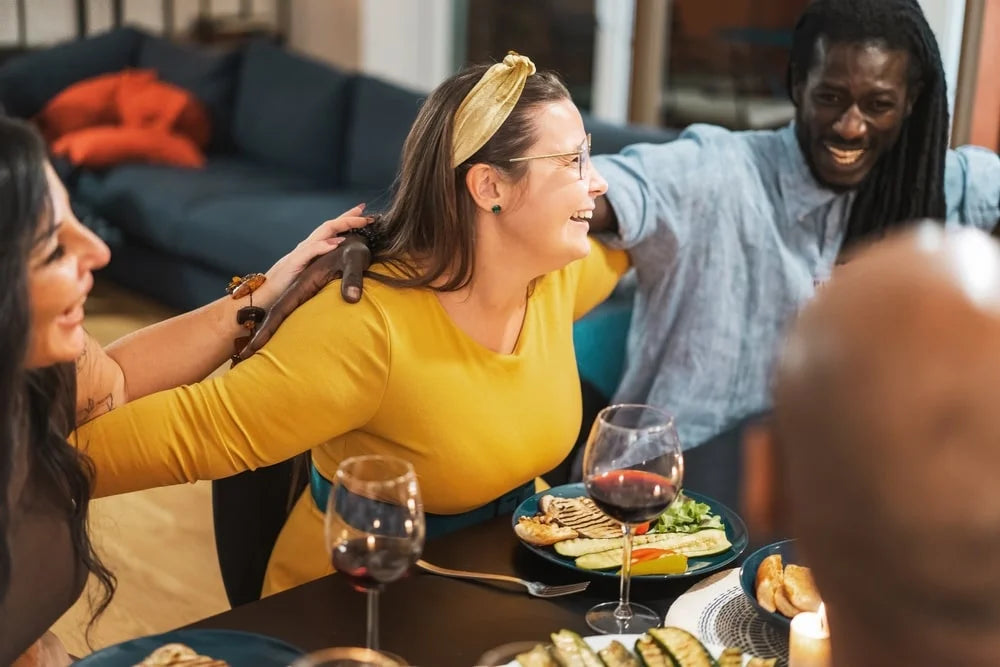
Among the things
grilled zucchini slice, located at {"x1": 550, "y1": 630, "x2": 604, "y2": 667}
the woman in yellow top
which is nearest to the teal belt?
the woman in yellow top

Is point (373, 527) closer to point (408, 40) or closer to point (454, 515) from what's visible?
point (454, 515)

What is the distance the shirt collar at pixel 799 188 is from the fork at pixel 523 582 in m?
1.06

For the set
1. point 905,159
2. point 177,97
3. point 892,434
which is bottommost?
point 177,97

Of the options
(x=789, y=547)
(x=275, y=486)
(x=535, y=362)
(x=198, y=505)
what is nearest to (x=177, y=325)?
(x=275, y=486)

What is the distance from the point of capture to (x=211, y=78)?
5.29 meters

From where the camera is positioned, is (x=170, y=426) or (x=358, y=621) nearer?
(x=358, y=621)

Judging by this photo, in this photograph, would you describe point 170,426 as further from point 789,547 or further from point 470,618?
point 789,547

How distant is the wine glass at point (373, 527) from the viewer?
3.68 ft

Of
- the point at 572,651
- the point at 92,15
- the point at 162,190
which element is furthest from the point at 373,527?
the point at 92,15

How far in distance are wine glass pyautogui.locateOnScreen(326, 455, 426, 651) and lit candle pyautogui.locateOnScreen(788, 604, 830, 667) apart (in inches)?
14.2

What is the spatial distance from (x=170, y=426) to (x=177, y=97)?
3978mm

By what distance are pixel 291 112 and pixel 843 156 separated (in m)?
3.23

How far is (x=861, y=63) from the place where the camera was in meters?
2.08

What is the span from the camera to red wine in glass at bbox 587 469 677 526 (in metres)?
1.31
